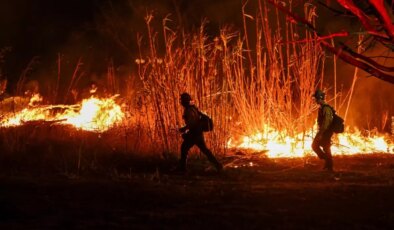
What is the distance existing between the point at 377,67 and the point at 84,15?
29938mm

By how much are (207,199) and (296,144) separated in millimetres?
6257

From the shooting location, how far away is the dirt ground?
761 centimetres

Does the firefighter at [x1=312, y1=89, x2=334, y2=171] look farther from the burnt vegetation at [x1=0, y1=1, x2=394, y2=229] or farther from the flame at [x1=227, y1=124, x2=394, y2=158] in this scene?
the flame at [x1=227, y1=124, x2=394, y2=158]

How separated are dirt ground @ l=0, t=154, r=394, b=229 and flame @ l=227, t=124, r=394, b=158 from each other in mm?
1891

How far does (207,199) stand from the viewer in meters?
9.12

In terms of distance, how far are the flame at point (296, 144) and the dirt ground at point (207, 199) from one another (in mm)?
1891

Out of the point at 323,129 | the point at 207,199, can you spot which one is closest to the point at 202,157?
the point at 323,129

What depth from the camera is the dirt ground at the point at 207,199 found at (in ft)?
25.0

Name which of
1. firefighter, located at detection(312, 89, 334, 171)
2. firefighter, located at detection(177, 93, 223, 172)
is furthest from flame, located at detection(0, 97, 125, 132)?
firefighter, located at detection(312, 89, 334, 171)

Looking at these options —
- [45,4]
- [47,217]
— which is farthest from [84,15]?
[47,217]

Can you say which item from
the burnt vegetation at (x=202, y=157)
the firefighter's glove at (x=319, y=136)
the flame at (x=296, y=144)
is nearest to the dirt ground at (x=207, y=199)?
the burnt vegetation at (x=202, y=157)

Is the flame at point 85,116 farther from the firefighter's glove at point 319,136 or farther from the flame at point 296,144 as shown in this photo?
the firefighter's glove at point 319,136

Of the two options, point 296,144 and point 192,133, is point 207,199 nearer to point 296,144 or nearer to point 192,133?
point 192,133

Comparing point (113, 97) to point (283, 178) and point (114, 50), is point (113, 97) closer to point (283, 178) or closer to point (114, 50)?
point (283, 178)
